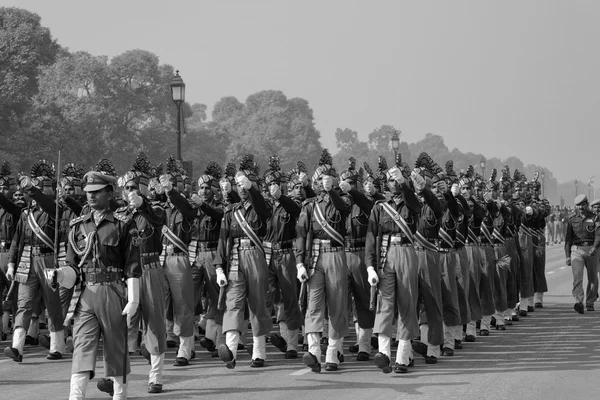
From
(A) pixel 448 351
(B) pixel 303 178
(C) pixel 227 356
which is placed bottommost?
(A) pixel 448 351

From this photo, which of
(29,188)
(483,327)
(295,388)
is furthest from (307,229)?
(483,327)

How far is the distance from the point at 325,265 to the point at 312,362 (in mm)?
1274

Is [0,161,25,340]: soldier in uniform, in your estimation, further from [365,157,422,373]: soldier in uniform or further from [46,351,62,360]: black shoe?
[365,157,422,373]: soldier in uniform

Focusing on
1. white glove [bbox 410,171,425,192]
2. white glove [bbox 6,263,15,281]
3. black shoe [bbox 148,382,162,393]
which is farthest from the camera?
white glove [bbox 6,263,15,281]

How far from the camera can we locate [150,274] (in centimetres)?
1149

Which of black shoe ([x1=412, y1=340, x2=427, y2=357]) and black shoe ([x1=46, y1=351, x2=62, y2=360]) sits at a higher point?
black shoe ([x1=412, y1=340, x2=427, y2=357])

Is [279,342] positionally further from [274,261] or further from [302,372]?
[302,372]

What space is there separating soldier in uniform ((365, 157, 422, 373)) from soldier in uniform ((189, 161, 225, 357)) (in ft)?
8.29

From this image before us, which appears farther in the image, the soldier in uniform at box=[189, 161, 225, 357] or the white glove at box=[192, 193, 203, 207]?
the soldier in uniform at box=[189, 161, 225, 357]

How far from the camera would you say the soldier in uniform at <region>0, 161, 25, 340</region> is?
48.1 feet

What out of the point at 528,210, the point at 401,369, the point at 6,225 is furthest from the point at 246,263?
the point at 528,210

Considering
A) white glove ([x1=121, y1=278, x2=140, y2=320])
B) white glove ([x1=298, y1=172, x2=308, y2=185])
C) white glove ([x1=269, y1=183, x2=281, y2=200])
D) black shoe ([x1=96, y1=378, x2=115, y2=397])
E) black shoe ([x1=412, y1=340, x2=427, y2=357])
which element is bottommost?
black shoe ([x1=96, y1=378, x2=115, y2=397])

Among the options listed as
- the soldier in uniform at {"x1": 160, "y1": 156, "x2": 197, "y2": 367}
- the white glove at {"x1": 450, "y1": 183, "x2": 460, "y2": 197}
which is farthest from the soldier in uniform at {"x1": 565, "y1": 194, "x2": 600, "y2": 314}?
the soldier in uniform at {"x1": 160, "y1": 156, "x2": 197, "y2": 367}

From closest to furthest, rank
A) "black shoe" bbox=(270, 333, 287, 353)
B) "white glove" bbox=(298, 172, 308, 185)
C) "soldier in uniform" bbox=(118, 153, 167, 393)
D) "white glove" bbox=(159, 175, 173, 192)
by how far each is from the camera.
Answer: "soldier in uniform" bbox=(118, 153, 167, 393)
"white glove" bbox=(159, 175, 173, 192)
"black shoe" bbox=(270, 333, 287, 353)
"white glove" bbox=(298, 172, 308, 185)
